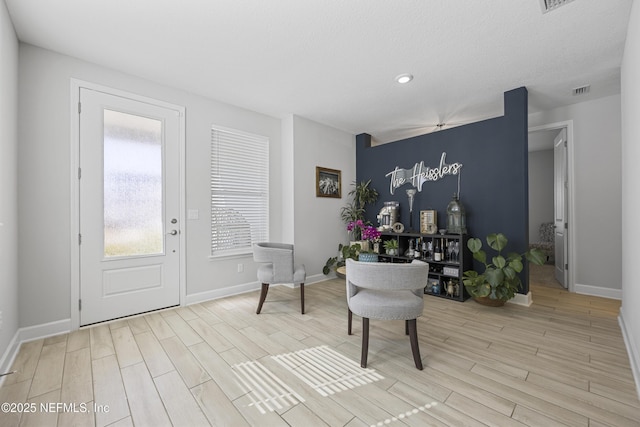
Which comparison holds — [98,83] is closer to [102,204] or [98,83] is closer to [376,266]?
[102,204]

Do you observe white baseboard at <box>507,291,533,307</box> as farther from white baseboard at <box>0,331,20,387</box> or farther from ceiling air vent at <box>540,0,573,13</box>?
white baseboard at <box>0,331,20,387</box>

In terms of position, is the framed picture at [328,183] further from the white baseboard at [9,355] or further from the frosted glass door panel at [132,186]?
the white baseboard at [9,355]

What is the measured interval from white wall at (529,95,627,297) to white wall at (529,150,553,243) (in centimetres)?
311

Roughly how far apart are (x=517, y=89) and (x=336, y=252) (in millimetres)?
3532

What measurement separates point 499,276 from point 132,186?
4277mm

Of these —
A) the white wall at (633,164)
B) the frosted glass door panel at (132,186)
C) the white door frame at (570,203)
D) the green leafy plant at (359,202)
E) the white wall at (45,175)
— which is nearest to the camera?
the white wall at (633,164)

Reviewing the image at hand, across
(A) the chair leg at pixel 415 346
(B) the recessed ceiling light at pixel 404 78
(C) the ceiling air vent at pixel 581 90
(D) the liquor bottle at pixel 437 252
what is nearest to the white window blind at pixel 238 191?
(B) the recessed ceiling light at pixel 404 78

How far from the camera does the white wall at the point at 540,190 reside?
643 cm

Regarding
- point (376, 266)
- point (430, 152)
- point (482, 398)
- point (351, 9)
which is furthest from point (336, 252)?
point (351, 9)

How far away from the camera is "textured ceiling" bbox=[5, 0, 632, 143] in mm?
2033

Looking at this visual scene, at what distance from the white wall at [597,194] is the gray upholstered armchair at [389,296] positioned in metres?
3.37

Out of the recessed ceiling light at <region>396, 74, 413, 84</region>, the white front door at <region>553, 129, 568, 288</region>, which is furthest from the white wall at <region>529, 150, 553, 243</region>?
the recessed ceiling light at <region>396, 74, 413, 84</region>

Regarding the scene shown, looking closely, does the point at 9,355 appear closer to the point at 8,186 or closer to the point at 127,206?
the point at 8,186

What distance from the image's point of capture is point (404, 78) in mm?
3031
